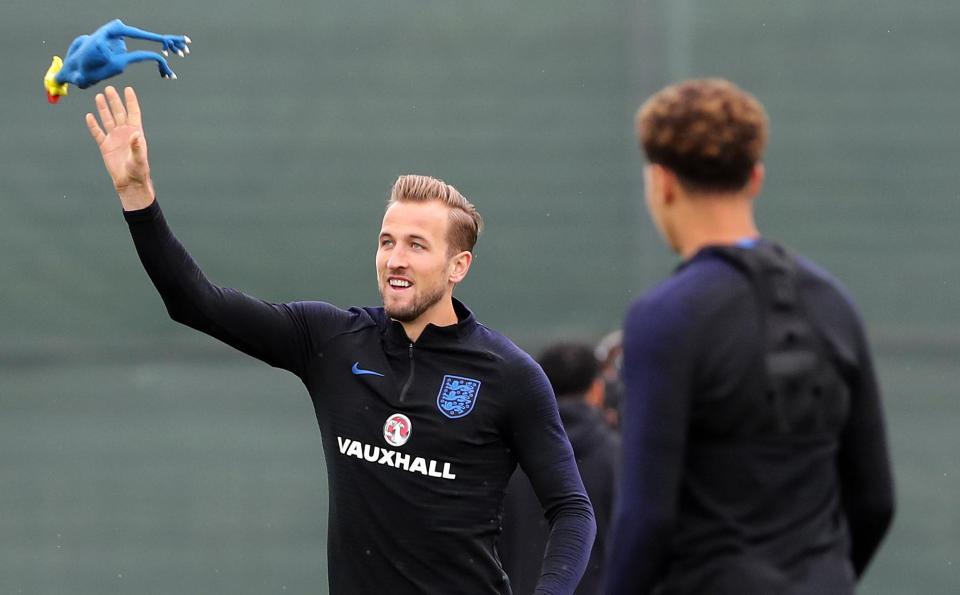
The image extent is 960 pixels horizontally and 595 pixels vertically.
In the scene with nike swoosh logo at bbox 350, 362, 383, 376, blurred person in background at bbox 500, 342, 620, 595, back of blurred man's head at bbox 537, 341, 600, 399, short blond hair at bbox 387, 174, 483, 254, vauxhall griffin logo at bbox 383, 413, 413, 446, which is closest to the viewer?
vauxhall griffin logo at bbox 383, 413, 413, 446

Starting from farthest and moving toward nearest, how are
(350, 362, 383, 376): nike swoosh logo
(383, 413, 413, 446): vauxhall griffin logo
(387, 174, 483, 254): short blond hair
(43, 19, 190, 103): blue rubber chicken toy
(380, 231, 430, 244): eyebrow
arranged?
(387, 174, 483, 254): short blond hair, (380, 231, 430, 244): eyebrow, (350, 362, 383, 376): nike swoosh logo, (383, 413, 413, 446): vauxhall griffin logo, (43, 19, 190, 103): blue rubber chicken toy

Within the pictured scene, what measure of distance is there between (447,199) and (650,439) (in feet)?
6.32

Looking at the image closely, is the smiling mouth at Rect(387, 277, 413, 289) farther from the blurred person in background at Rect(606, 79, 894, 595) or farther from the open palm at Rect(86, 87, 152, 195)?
the blurred person in background at Rect(606, 79, 894, 595)

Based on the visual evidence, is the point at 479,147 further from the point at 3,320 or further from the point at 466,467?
the point at 466,467

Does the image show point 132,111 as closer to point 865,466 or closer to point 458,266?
point 458,266

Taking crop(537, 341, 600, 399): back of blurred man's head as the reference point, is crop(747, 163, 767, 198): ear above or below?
above

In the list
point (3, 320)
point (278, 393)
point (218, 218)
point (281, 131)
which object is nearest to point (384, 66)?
A: point (281, 131)

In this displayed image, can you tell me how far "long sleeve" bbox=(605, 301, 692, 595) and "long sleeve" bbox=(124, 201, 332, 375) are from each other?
5.29ft

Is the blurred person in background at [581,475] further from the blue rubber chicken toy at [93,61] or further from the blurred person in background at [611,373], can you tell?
the blue rubber chicken toy at [93,61]

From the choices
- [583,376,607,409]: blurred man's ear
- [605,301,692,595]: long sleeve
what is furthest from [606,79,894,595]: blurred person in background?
[583,376,607,409]: blurred man's ear

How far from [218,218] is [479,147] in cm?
160

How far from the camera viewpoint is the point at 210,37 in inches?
347

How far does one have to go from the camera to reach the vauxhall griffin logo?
427 cm

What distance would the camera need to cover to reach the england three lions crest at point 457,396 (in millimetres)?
4320
